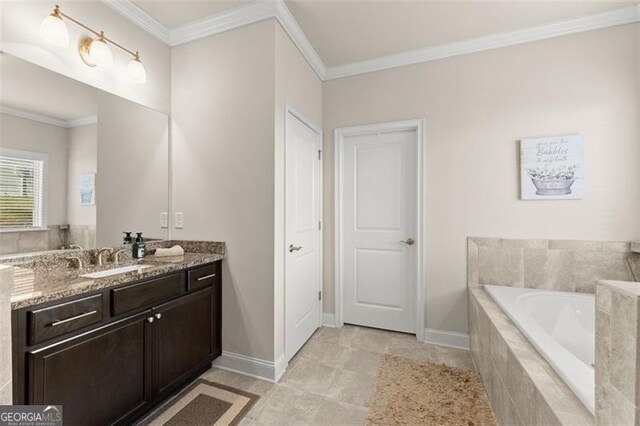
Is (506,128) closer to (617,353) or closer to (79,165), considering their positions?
(617,353)

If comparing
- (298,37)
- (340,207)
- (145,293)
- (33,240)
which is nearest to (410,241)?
(340,207)

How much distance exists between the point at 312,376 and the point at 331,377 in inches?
5.6

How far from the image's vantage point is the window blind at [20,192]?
1.45 metres

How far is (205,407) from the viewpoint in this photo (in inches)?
67.0

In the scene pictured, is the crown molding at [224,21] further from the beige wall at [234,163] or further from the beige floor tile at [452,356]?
the beige floor tile at [452,356]

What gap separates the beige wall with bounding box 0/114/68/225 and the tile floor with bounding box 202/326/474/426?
1.51 meters

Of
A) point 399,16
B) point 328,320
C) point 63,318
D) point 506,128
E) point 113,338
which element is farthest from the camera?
point 328,320

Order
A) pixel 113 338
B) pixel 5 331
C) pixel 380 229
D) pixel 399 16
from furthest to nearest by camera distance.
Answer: pixel 380 229 < pixel 399 16 < pixel 113 338 < pixel 5 331

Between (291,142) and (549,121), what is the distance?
214cm

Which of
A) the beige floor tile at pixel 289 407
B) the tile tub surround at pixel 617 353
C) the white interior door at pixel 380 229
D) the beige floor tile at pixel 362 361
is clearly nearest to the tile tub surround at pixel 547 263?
the white interior door at pixel 380 229

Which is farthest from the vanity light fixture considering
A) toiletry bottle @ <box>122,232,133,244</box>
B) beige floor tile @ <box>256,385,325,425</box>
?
beige floor tile @ <box>256,385,325,425</box>

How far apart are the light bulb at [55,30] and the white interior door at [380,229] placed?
2.22m

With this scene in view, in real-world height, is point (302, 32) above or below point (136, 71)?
above

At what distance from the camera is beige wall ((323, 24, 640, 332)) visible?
2.13m
